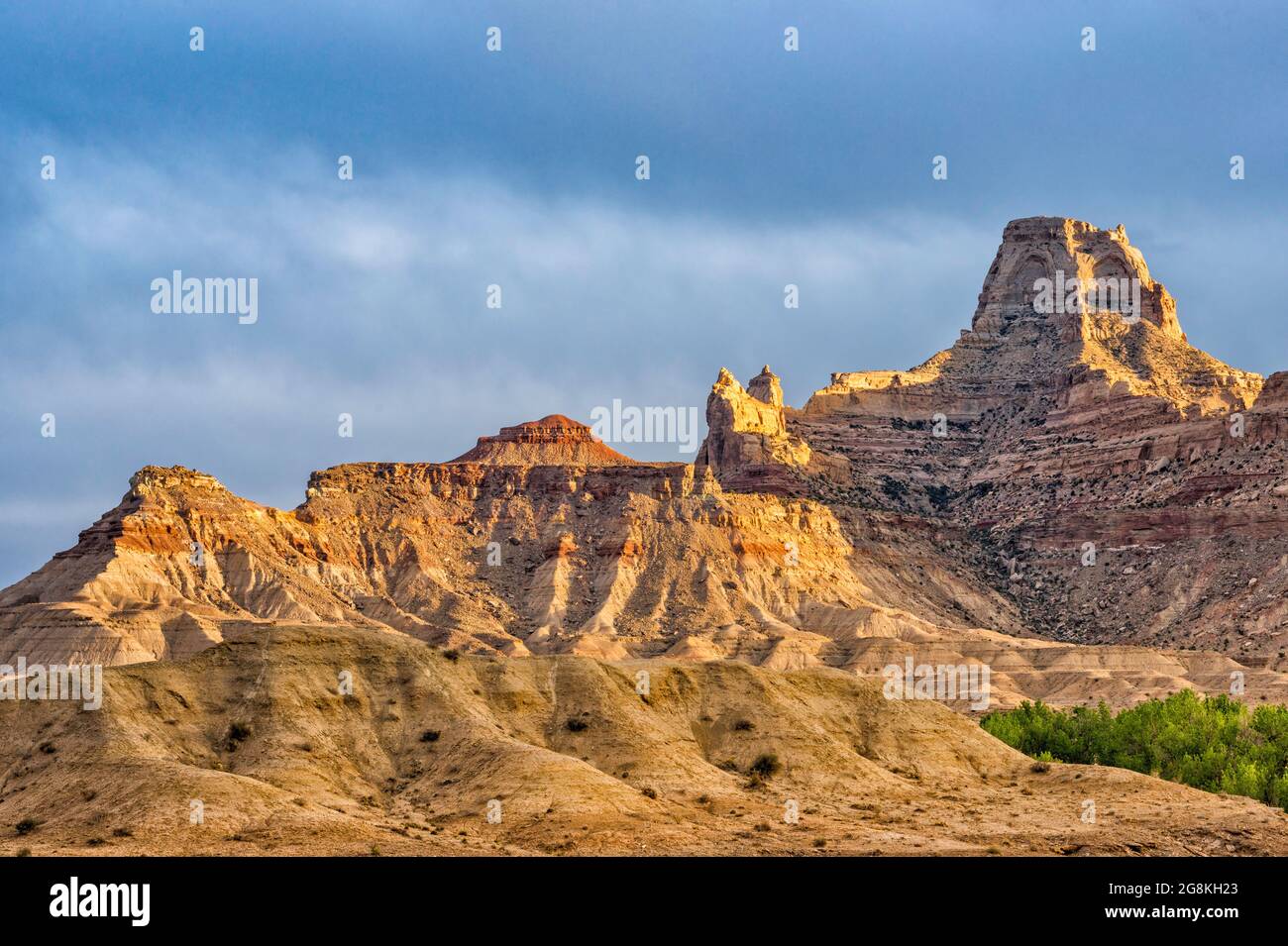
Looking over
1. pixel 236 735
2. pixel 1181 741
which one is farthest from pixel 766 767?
pixel 1181 741

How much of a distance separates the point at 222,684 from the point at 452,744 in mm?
10464

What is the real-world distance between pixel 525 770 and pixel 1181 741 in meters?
44.2

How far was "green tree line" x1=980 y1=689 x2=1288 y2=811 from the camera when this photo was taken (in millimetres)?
103375

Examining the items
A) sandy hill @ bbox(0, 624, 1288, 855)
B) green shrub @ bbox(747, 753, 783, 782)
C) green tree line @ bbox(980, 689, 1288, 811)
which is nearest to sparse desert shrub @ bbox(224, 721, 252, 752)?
sandy hill @ bbox(0, 624, 1288, 855)

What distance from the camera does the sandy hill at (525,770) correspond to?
76.4 metres

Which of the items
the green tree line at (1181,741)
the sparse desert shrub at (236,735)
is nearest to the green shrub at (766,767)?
the green tree line at (1181,741)

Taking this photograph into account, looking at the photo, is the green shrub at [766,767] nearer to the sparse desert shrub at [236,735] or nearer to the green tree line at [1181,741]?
the green tree line at [1181,741]

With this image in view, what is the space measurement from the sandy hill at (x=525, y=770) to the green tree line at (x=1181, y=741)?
33.1 ft

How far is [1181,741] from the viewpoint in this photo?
111 meters

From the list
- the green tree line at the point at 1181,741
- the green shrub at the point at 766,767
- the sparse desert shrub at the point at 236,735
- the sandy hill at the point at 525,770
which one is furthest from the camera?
the green tree line at the point at 1181,741

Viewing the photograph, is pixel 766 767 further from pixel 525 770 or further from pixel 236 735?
pixel 236 735

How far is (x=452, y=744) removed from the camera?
285 feet

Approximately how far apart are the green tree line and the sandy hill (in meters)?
10.1
